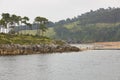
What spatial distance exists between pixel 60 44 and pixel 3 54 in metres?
43.8

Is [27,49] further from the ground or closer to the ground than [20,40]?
closer to the ground

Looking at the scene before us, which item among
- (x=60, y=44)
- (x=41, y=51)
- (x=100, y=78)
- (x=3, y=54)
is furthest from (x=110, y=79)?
(x=60, y=44)

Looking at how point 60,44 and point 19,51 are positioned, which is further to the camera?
point 60,44

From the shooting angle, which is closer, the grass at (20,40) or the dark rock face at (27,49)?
the dark rock face at (27,49)

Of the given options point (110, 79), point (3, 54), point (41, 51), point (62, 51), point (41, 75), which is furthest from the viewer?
point (62, 51)

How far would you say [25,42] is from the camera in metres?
184

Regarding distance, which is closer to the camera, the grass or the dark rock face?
the dark rock face

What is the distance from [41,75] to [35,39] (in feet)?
364

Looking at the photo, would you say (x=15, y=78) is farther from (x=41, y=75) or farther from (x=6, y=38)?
(x=6, y=38)

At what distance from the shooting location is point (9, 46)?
553ft

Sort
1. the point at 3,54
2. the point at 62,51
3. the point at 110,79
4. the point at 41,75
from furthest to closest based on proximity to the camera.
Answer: the point at 62,51
the point at 3,54
the point at 41,75
the point at 110,79

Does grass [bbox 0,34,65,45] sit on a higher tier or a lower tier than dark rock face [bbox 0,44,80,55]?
higher

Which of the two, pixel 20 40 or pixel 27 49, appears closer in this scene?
pixel 27 49

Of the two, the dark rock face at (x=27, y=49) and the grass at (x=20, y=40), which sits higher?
the grass at (x=20, y=40)
